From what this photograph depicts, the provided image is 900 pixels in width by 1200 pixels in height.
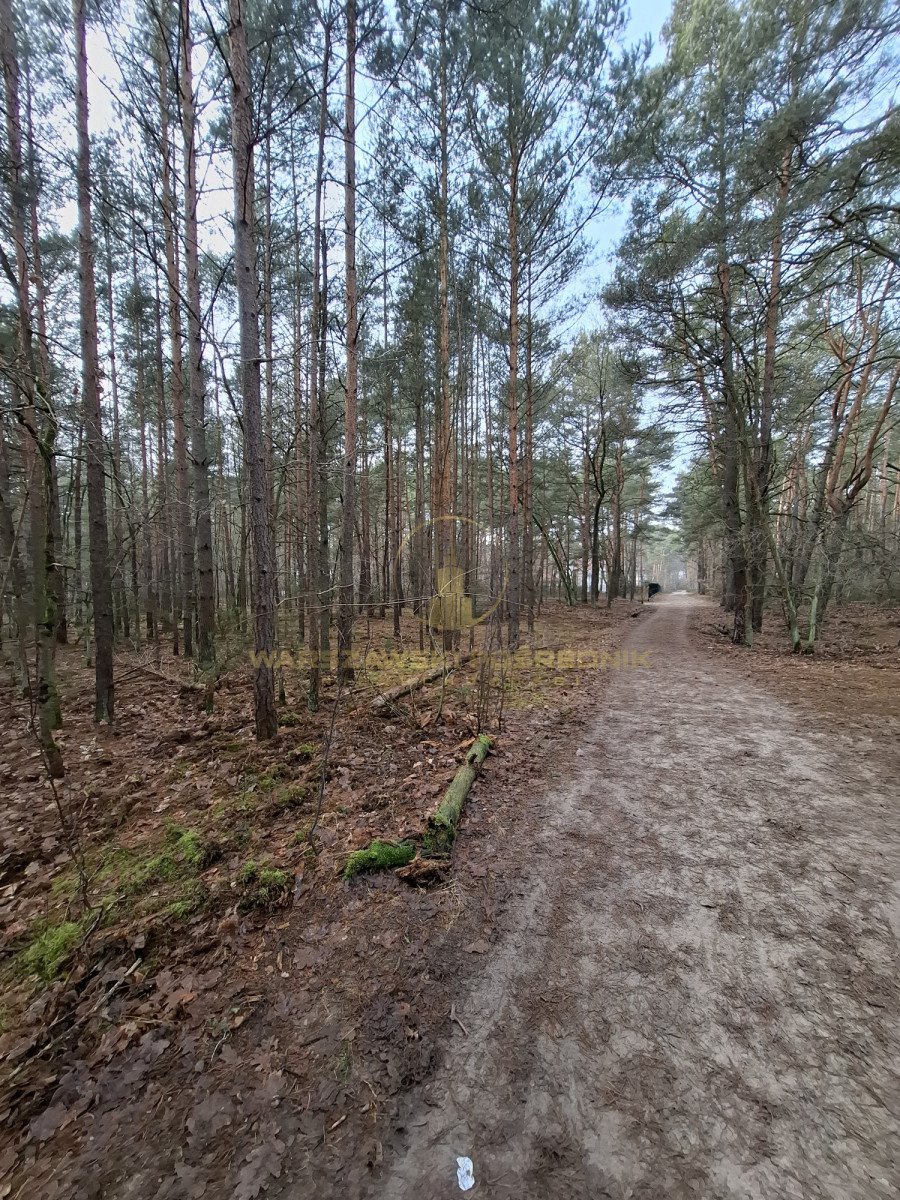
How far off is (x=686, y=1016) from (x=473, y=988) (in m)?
0.94

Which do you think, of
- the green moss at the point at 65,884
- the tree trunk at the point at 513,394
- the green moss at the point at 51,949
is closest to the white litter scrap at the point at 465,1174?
the green moss at the point at 51,949

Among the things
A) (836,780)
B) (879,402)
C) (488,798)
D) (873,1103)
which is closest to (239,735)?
(488,798)

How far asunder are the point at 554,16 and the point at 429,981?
1270cm

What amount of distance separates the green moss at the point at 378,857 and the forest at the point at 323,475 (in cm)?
3

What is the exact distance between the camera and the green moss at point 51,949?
89.9 inches

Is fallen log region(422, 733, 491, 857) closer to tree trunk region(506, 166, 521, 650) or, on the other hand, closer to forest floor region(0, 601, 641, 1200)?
forest floor region(0, 601, 641, 1200)

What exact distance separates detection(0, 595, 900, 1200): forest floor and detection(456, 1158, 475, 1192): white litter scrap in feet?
0.07

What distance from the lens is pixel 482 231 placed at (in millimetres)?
9227

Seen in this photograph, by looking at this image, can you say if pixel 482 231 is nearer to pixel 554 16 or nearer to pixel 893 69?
pixel 554 16

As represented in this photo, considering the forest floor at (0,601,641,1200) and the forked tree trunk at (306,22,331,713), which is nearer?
the forest floor at (0,601,641,1200)

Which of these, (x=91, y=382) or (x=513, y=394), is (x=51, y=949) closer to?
(x=91, y=382)

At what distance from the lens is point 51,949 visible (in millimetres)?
2375

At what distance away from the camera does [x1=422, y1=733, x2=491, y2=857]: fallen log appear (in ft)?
10.2
